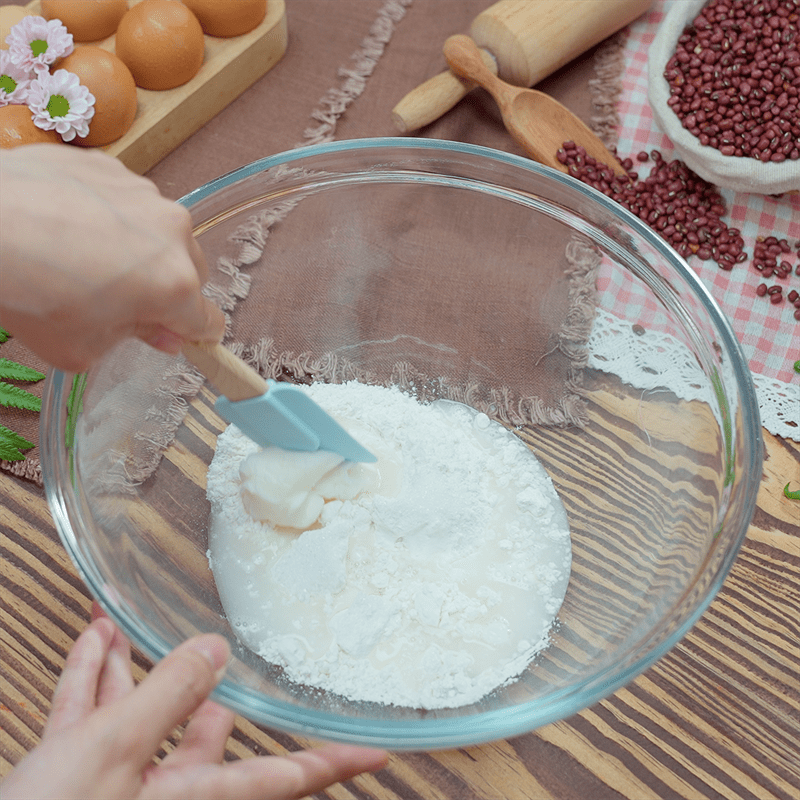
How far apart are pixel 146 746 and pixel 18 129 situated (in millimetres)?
1092

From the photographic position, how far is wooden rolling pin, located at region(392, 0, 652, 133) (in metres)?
1.49

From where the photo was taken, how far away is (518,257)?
1306 millimetres

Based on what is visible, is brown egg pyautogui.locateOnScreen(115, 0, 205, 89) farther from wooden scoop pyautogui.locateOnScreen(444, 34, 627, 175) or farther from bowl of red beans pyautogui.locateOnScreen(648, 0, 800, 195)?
bowl of red beans pyautogui.locateOnScreen(648, 0, 800, 195)

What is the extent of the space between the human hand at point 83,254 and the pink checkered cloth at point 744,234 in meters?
1.02

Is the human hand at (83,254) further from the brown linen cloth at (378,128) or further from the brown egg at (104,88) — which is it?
the brown egg at (104,88)

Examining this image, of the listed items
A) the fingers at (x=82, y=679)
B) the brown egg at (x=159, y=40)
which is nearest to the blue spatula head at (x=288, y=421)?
the fingers at (x=82, y=679)

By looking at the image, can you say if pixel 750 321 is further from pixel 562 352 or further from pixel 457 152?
pixel 457 152

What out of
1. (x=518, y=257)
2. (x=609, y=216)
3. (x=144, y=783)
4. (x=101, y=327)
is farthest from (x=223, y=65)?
(x=144, y=783)

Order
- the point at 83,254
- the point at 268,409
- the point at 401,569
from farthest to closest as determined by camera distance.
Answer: the point at 401,569 → the point at 268,409 → the point at 83,254

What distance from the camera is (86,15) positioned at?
1.45m

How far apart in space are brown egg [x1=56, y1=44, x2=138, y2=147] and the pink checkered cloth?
0.98 meters

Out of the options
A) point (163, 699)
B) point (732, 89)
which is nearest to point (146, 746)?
point (163, 699)

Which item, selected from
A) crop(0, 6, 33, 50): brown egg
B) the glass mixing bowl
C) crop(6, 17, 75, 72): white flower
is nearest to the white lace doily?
the glass mixing bowl

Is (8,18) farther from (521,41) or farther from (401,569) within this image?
(401,569)
